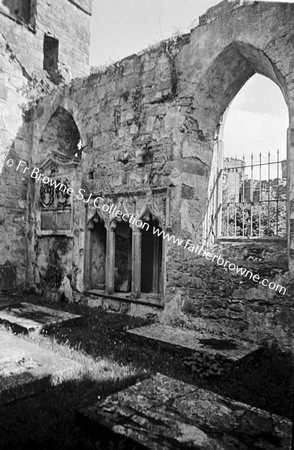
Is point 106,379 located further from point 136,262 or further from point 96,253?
point 96,253

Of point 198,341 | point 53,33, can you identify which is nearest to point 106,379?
point 198,341

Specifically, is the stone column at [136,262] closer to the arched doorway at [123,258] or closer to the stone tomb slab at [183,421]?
the arched doorway at [123,258]

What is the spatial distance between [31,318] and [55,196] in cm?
268

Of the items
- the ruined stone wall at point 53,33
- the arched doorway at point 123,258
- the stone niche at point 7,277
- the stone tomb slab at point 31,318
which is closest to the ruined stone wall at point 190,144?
the arched doorway at point 123,258

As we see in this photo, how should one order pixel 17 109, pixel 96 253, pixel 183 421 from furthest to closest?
pixel 17 109 < pixel 96 253 < pixel 183 421

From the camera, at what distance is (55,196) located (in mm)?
6965

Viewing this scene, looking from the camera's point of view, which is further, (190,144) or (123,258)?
(123,258)

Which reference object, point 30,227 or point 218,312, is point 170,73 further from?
point 30,227

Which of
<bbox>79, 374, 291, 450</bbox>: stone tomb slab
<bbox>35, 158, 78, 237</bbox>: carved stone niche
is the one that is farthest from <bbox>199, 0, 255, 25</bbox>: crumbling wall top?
<bbox>79, 374, 291, 450</bbox>: stone tomb slab

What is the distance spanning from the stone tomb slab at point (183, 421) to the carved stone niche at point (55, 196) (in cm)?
439

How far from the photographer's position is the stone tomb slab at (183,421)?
80.5 inches

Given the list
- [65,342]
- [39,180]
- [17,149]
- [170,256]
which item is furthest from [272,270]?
[17,149]

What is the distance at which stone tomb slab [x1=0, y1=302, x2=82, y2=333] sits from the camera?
4645mm

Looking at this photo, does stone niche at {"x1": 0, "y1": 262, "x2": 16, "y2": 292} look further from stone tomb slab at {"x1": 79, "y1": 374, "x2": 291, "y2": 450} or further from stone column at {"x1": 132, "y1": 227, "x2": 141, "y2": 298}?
stone tomb slab at {"x1": 79, "y1": 374, "x2": 291, "y2": 450}
